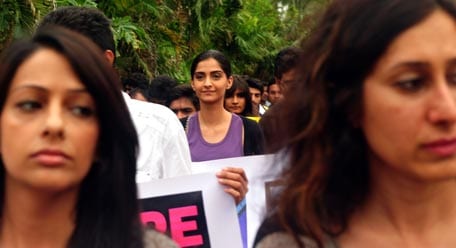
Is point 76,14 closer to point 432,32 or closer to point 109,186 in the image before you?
point 109,186

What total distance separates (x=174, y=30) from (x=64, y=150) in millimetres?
15076

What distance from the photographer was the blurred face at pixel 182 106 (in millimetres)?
10578

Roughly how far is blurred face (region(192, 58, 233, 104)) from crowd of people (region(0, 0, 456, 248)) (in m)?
4.15

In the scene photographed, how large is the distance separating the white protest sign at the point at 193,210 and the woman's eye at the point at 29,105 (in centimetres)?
181

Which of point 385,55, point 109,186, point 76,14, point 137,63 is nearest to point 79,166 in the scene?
point 109,186

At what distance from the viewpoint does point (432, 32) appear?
2.49 m

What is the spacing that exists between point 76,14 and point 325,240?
277cm

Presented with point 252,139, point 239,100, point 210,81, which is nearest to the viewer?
point 252,139

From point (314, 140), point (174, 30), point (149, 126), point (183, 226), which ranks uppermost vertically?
point (174, 30)

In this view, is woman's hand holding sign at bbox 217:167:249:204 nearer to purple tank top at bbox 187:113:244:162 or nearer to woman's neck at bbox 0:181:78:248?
purple tank top at bbox 187:113:244:162

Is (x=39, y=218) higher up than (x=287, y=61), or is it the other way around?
(x=287, y=61)

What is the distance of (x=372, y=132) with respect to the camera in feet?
8.51

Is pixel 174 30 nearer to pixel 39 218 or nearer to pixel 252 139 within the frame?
pixel 252 139

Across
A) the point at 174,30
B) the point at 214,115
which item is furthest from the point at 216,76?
the point at 174,30
